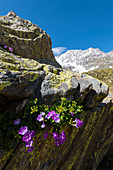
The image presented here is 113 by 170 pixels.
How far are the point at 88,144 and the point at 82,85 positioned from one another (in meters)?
4.34

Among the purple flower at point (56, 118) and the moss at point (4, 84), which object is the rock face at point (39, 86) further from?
the purple flower at point (56, 118)

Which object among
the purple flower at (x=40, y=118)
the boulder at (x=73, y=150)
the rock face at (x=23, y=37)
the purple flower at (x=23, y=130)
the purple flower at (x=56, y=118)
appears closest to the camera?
the purple flower at (x=23, y=130)

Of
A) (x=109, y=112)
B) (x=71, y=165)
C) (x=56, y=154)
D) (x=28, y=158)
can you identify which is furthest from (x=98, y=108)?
(x=28, y=158)

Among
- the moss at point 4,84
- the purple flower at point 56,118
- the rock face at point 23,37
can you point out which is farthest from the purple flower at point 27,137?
the rock face at point 23,37

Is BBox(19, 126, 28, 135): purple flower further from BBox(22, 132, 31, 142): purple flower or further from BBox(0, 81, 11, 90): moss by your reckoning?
BBox(0, 81, 11, 90): moss

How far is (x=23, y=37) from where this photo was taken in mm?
7344

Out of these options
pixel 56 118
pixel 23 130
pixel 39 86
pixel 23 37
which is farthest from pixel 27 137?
pixel 23 37

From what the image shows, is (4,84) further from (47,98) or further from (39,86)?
(47,98)

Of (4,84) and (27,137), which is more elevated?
(4,84)

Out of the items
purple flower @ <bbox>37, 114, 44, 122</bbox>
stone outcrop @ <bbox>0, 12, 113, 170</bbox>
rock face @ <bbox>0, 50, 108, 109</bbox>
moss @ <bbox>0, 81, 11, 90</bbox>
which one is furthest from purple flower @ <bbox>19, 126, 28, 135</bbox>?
moss @ <bbox>0, 81, 11, 90</bbox>

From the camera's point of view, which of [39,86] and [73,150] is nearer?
[39,86]

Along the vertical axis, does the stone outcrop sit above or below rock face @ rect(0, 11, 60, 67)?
below

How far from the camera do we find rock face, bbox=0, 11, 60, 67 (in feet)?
20.7

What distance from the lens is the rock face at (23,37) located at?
632 cm
